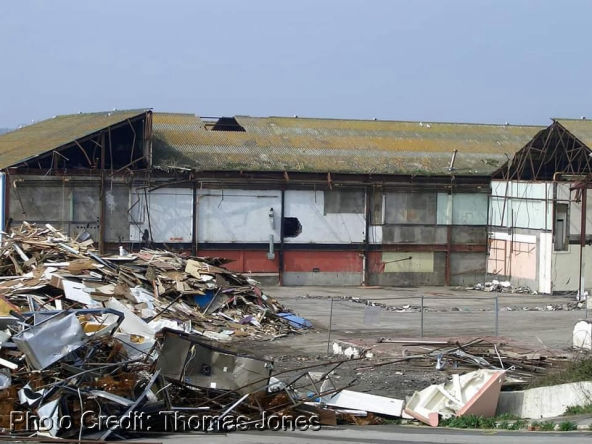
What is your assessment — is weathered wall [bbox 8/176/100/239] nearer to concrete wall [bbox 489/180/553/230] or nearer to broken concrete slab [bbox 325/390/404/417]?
concrete wall [bbox 489/180/553/230]

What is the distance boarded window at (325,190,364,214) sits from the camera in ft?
153

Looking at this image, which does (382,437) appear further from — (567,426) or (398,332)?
(398,332)

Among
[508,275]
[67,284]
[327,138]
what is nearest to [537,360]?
[67,284]

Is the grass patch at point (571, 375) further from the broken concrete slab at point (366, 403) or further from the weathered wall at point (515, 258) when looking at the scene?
the weathered wall at point (515, 258)

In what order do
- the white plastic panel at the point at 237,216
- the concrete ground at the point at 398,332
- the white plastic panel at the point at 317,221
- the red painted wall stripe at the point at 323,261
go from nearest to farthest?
the concrete ground at the point at 398,332
the white plastic panel at the point at 237,216
the red painted wall stripe at the point at 323,261
the white plastic panel at the point at 317,221

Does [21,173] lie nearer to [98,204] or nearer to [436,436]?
[98,204]

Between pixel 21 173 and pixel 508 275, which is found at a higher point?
pixel 21 173

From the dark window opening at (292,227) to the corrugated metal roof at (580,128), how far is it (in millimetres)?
13656

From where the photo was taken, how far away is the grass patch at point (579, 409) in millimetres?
18703

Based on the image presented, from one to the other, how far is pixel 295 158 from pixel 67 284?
23065 mm

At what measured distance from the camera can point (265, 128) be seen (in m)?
51.1

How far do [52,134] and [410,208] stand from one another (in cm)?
1776

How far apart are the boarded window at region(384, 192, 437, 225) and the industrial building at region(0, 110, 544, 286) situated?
5 centimetres

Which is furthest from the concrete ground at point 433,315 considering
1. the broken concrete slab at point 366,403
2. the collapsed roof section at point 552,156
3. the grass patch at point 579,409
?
the grass patch at point 579,409
